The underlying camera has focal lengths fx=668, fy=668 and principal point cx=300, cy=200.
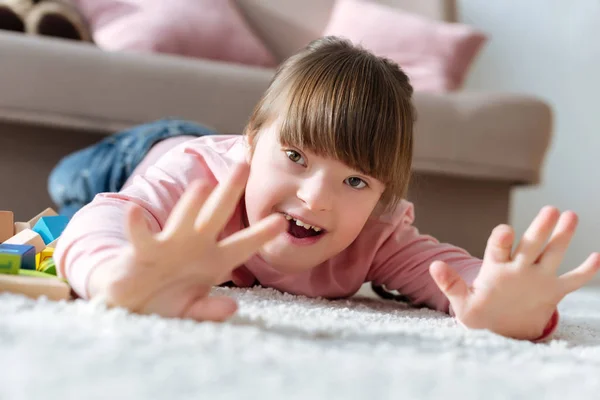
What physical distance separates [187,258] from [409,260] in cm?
49

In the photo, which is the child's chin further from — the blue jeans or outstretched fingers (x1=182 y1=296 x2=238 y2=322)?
the blue jeans

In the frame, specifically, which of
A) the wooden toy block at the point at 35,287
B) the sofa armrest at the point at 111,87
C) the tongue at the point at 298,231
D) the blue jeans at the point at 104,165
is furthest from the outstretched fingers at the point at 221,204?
the sofa armrest at the point at 111,87

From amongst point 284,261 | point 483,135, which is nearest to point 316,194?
point 284,261

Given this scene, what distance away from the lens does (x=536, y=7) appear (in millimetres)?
2641

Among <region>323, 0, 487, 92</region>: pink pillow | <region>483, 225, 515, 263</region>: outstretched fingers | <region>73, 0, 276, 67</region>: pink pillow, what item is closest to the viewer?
<region>483, 225, 515, 263</region>: outstretched fingers

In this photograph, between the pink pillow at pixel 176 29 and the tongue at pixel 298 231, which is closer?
the tongue at pixel 298 231

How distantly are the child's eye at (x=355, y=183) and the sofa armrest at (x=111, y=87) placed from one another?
0.69 m

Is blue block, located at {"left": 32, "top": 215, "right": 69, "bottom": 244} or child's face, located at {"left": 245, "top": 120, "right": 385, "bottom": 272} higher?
child's face, located at {"left": 245, "top": 120, "right": 385, "bottom": 272}

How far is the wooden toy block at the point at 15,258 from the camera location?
25.6 inches

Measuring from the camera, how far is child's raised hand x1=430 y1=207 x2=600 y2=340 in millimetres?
626

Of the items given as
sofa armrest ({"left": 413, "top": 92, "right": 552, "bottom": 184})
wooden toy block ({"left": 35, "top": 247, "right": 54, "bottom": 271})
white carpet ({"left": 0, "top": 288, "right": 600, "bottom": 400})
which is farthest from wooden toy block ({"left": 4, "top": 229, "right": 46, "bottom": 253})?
sofa armrest ({"left": 413, "top": 92, "right": 552, "bottom": 184})

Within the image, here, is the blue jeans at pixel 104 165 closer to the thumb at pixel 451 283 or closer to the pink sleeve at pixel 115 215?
Result: the pink sleeve at pixel 115 215

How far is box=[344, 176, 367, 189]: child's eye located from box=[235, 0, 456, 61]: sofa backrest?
4.12 feet

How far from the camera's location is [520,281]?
2.09ft
